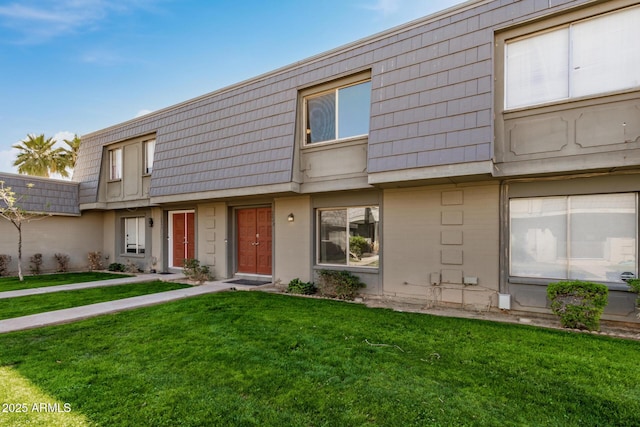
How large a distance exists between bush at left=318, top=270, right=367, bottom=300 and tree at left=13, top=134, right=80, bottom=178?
23.3m

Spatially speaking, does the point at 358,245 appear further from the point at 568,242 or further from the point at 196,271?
the point at 196,271

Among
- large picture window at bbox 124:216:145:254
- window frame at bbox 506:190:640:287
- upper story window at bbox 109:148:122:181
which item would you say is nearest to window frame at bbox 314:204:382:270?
window frame at bbox 506:190:640:287

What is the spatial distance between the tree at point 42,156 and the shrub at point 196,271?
736 inches

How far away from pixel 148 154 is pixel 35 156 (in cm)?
1757

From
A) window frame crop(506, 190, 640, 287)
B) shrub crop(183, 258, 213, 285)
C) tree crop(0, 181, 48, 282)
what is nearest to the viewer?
window frame crop(506, 190, 640, 287)

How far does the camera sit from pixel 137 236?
13258 millimetres

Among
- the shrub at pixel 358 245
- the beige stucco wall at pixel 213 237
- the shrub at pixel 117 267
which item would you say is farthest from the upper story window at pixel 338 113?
the shrub at pixel 117 267

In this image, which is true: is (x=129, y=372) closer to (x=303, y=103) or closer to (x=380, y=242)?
(x=380, y=242)

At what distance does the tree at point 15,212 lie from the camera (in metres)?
10.3

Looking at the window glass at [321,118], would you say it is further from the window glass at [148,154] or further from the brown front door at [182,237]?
the window glass at [148,154]

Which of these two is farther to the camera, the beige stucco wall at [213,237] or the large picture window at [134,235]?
the large picture window at [134,235]

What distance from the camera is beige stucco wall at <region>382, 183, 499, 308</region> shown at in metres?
6.40

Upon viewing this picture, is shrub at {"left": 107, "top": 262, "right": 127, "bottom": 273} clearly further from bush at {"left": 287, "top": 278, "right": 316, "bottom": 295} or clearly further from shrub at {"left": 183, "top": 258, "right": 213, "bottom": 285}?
bush at {"left": 287, "top": 278, "right": 316, "bottom": 295}

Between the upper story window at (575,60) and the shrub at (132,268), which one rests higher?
the upper story window at (575,60)
